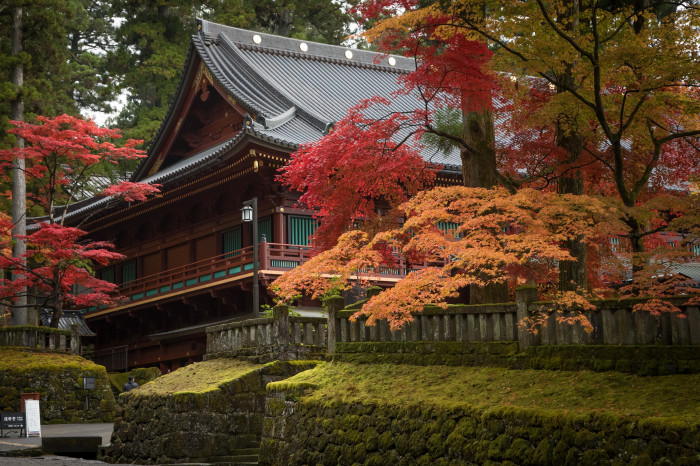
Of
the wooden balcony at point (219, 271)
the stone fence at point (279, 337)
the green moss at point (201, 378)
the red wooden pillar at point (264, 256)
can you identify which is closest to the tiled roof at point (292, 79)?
the red wooden pillar at point (264, 256)

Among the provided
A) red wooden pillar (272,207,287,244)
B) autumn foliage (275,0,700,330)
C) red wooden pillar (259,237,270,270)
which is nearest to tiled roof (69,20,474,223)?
red wooden pillar (272,207,287,244)

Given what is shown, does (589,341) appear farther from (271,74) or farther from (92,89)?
(92,89)

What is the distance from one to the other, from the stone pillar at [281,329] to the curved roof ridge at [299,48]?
18994mm

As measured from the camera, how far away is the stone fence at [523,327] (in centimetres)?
1183

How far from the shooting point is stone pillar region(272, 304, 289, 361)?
1972 centimetres

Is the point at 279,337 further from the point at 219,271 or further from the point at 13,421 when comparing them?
the point at 219,271

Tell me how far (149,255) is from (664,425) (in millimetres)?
29033

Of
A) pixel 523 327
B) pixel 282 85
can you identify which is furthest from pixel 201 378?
pixel 282 85

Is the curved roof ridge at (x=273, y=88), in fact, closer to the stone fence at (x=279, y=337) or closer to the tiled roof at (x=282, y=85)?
the tiled roof at (x=282, y=85)

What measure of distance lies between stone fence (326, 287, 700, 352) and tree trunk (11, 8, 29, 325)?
58.8ft

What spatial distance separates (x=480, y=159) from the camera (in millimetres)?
17609

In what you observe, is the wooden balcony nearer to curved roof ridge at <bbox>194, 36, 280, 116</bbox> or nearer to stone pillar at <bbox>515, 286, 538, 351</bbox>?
curved roof ridge at <bbox>194, 36, 280, 116</bbox>

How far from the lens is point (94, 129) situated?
3006cm

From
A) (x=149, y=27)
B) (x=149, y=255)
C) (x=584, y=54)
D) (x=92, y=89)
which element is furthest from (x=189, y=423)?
(x=92, y=89)
